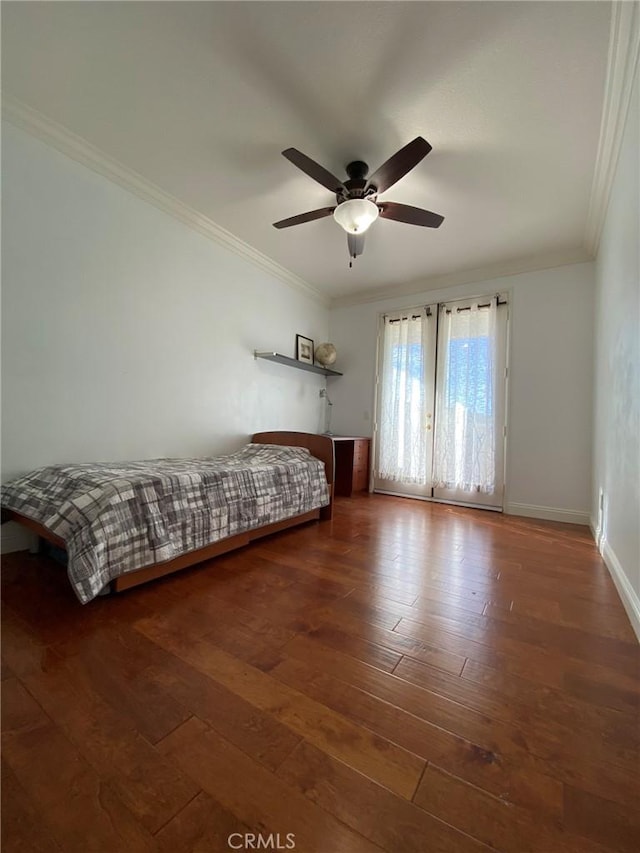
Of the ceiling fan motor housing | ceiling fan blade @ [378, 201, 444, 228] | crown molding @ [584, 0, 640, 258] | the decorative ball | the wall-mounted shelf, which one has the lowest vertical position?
the wall-mounted shelf

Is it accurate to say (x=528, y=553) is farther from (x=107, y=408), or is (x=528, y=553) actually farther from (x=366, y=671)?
(x=107, y=408)

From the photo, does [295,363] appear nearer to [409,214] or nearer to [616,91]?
[409,214]

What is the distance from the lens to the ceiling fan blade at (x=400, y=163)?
5.70ft

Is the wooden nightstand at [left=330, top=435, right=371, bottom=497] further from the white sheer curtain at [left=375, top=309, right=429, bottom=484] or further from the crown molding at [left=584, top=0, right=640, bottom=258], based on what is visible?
the crown molding at [left=584, top=0, right=640, bottom=258]

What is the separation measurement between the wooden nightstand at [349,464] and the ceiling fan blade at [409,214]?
230cm

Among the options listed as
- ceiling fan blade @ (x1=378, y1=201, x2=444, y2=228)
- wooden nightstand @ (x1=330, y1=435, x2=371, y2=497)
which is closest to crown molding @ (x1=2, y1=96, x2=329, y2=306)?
ceiling fan blade @ (x1=378, y1=201, x2=444, y2=228)

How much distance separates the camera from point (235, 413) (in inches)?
137

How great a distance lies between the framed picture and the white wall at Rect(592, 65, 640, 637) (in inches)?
118

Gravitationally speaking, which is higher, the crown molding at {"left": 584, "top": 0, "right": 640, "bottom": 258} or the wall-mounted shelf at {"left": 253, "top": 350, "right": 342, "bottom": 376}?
the crown molding at {"left": 584, "top": 0, "right": 640, "bottom": 258}

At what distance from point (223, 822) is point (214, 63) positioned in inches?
113

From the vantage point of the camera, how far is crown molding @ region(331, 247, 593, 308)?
3.30 meters

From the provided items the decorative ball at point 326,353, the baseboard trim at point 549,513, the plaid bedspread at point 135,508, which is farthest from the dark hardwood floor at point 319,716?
the decorative ball at point 326,353

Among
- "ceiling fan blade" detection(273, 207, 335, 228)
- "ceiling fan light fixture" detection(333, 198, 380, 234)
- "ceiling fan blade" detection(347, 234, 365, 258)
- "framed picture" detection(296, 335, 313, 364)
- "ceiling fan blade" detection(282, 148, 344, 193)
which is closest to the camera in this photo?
"ceiling fan blade" detection(282, 148, 344, 193)

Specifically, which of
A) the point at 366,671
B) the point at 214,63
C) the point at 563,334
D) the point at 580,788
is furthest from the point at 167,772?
the point at 563,334
